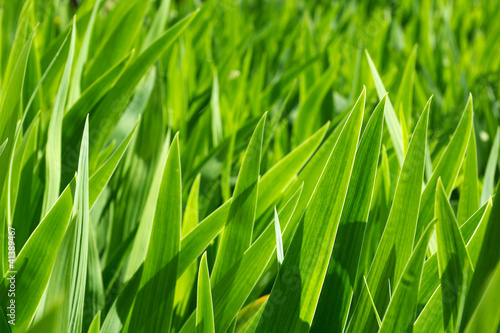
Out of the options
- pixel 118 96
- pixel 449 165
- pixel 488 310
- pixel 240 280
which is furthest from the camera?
pixel 118 96

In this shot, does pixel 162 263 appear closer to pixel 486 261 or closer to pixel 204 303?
pixel 204 303

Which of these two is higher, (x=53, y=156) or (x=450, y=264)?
(x=53, y=156)

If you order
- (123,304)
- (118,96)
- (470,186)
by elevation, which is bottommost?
(123,304)

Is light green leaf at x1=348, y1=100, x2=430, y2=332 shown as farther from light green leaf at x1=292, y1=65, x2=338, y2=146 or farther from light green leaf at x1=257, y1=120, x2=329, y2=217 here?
light green leaf at x1=292, y1=65, x2=338, y2=146

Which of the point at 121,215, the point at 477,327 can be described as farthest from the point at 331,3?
the point at 477,327

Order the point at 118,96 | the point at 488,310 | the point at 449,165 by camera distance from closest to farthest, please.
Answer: the point at 488,310, the point at 449,165, the point at 118,96

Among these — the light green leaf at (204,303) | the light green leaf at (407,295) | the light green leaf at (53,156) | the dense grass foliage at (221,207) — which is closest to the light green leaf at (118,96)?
the dense grass foliage at (221,207)

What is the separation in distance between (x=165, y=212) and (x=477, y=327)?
11.9 inches

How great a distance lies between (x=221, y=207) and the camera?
58cm

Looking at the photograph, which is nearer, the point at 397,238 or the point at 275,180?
the point at 397,238

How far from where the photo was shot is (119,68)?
785 mm

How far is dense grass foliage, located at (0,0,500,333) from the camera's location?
1.52 ft

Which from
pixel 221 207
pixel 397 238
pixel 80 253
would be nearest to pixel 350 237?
pixel 397 238

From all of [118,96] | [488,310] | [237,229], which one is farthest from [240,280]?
[118,96]
